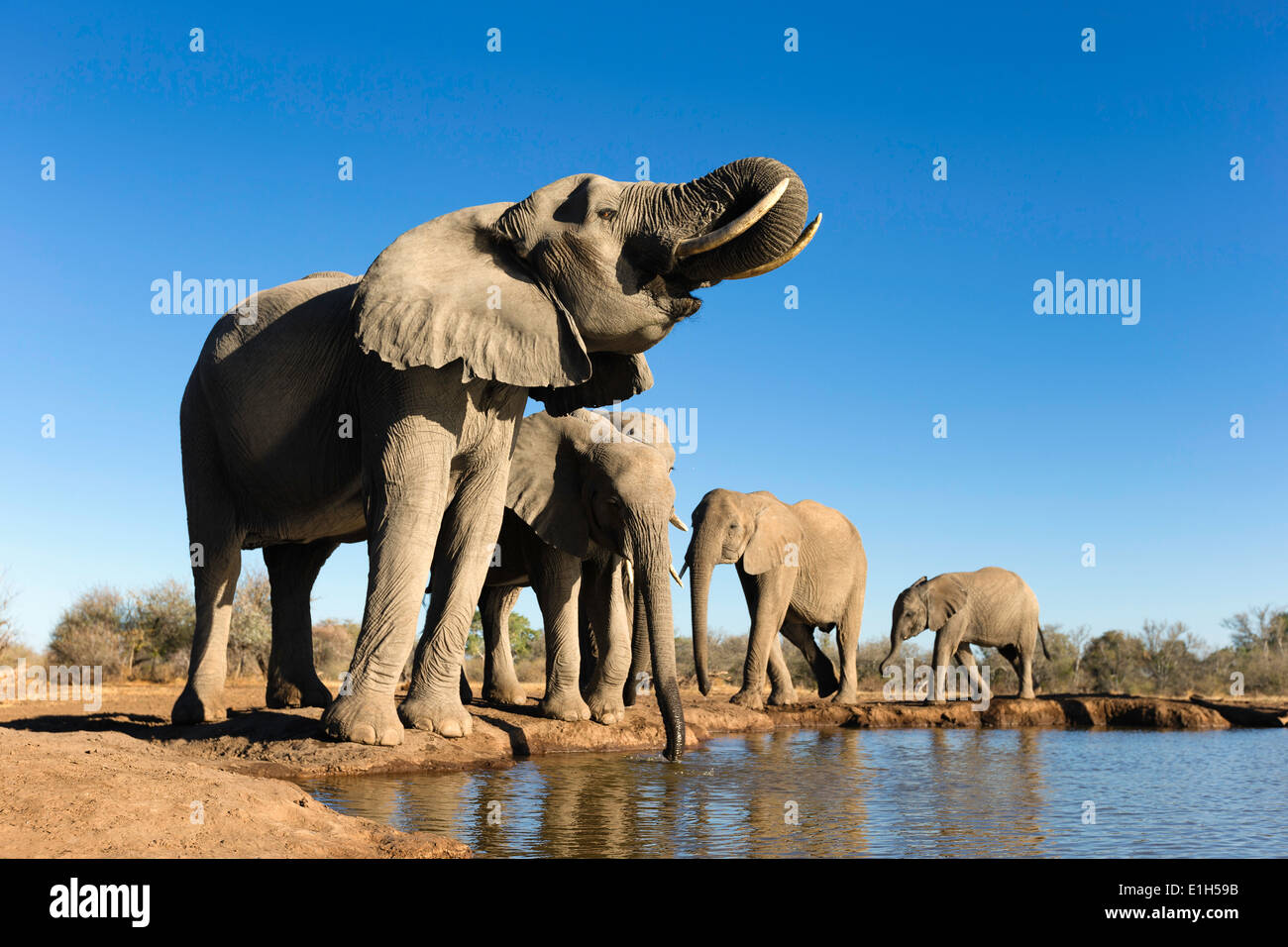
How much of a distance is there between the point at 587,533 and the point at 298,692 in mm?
3461

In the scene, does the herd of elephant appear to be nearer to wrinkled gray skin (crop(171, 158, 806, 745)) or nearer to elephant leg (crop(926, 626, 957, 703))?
wrinkled gray skin (crop(171, 158, 806, 745))

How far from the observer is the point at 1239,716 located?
53.4ft

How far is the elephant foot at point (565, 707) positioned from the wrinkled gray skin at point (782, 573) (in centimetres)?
245

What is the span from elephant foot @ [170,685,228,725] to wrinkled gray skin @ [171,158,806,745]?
2 centimetres

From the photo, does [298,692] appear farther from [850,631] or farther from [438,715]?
[850,631]

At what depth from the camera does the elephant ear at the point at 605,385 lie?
951 cm

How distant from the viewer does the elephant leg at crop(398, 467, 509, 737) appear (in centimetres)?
916

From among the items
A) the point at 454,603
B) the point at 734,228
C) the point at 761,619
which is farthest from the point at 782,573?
the point at 734,228

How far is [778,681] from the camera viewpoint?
17.5 m

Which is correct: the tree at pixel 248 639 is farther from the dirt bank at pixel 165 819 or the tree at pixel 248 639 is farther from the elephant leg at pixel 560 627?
the dirt bank at pixel 165 819

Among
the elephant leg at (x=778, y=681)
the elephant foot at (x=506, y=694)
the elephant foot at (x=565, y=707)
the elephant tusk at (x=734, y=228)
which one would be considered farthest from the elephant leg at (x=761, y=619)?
the elephant tusk at (x=734, y=228)

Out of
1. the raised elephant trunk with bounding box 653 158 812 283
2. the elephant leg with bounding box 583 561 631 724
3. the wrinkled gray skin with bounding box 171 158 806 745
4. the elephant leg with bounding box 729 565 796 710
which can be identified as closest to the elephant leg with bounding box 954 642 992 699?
the elephant leg with bounding box 729 565 796 710

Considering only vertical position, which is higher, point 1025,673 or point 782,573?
point 782,573
